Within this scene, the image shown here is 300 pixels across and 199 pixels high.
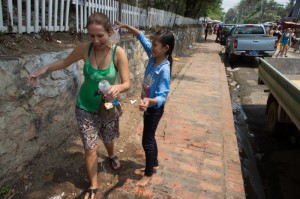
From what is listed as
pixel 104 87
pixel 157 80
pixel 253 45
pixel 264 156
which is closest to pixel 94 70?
pixel 104 87

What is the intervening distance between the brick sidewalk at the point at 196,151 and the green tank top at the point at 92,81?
105 cm

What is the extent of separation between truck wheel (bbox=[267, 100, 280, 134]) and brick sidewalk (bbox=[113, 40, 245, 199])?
0.76m

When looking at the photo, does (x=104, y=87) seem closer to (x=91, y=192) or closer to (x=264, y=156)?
(x=91, y=192)

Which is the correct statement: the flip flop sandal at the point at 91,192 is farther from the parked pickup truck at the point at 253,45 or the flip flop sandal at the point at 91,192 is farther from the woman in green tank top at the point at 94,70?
the parked pickup truck at the point at 253,45

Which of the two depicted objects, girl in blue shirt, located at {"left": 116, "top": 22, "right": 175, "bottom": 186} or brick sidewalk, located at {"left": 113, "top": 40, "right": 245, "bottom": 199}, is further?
brick sidewalk, located at {"left": 113, "top": 40, "right": 245, "bottom": 199}

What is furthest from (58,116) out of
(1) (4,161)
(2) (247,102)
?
(2) (247,102)

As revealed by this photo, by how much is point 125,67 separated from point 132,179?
138cm

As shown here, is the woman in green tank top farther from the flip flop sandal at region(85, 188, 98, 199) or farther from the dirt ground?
the dirt ground

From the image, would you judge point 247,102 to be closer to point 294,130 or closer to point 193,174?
point 294,130

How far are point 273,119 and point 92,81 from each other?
401cm

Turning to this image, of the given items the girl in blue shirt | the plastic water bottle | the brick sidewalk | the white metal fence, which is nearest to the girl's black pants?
the girl in blue shirt

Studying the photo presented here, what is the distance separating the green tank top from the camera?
8.07ft

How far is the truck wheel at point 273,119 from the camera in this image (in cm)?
514

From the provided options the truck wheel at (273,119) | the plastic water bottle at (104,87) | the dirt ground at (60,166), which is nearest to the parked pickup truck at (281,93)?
the truck wheel at (273,119)
